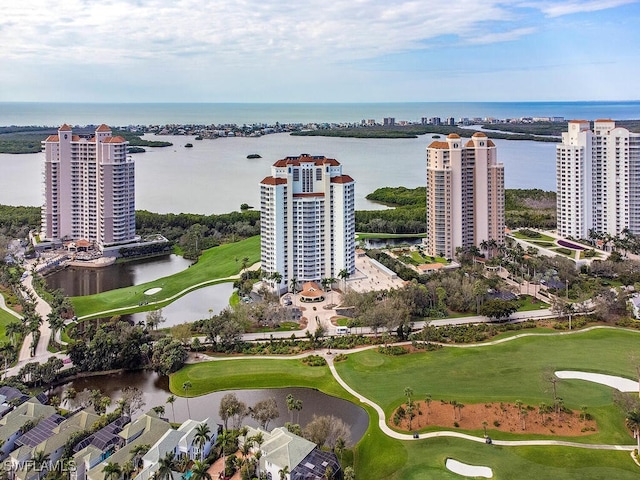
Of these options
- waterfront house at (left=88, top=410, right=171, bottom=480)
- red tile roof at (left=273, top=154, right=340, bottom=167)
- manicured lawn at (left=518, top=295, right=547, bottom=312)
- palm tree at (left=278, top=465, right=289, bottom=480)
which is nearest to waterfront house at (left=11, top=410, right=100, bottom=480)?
waterfront house at (left=88, top=410, right=171, bottom=480)

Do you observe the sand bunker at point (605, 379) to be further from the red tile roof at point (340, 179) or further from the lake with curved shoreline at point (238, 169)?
the lake with curved shoreline at point (238, 169)

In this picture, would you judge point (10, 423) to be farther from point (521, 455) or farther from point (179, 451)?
point (521, 455)

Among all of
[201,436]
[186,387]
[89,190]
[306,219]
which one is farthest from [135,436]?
[89,190]

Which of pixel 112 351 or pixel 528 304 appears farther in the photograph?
pixel 528 304

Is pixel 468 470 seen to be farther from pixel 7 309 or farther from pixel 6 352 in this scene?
pixel 7 309

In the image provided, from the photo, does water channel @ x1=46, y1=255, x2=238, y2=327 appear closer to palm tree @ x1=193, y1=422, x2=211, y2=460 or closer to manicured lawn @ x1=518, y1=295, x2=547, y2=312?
palm tree @ x1=193, y1=422, x2=211, y2=460

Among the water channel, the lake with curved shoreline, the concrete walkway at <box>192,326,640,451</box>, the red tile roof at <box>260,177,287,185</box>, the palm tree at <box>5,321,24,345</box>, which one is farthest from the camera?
the lake with curved shoreline

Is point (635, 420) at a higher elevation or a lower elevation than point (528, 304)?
lower
